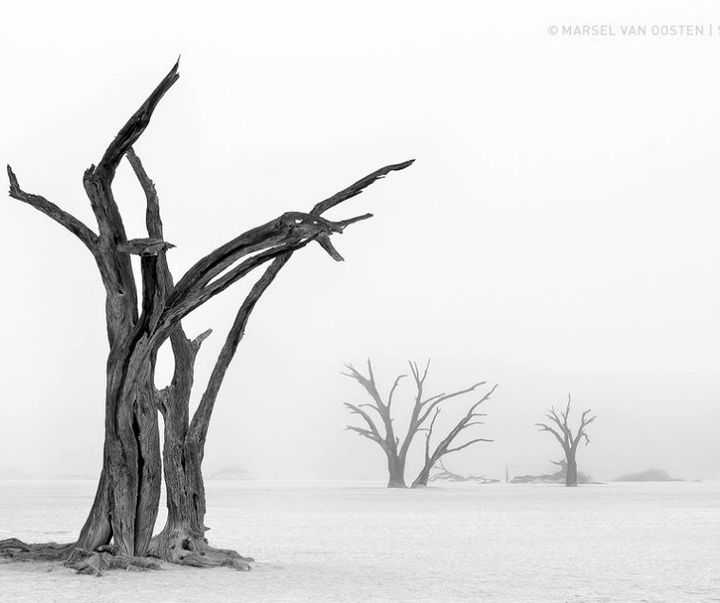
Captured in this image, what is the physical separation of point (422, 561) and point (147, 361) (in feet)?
12.1

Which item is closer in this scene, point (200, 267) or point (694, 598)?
point (694, 598)

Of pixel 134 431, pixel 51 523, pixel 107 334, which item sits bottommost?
pixel 51 523

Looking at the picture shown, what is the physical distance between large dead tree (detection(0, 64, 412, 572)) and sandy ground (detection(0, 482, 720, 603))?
1.61 feet

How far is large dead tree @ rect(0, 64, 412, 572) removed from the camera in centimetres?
883

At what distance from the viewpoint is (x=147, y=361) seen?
30.3ft

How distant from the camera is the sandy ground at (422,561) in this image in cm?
780

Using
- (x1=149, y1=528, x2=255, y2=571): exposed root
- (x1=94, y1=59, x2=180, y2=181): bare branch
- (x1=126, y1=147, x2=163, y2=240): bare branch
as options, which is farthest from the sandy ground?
(x1=94, y1=59, x2=180, y2=181): bare branch

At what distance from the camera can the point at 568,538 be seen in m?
13.9

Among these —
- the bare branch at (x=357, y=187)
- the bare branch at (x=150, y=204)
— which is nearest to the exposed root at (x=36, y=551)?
the bare branch at (x=150, y=204)

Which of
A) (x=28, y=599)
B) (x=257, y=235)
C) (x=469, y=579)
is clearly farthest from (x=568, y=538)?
(x=28, y=599)

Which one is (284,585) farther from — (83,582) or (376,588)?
(83,582)

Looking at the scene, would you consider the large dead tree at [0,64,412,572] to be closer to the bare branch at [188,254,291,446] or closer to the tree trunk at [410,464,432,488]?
the bare branch at [188,254,291,446]

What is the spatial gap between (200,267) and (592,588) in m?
4.24

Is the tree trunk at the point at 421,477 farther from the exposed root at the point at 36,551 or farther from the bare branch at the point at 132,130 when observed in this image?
the bare branch at the point at 132,130
